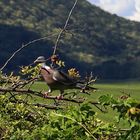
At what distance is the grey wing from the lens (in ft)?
24.6

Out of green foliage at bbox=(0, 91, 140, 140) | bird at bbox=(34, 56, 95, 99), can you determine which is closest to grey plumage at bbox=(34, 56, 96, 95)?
bird at bbox=(34, 56, 95, 99)

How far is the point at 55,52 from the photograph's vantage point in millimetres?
6992

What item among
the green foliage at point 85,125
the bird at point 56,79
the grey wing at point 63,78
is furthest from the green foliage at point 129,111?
the grey wing at point 63,78

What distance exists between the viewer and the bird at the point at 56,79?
7.01 m

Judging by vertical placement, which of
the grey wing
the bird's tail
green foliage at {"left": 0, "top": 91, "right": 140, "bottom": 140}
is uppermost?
the grey wing

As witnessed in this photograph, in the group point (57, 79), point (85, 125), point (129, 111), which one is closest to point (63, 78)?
point (57, 79)

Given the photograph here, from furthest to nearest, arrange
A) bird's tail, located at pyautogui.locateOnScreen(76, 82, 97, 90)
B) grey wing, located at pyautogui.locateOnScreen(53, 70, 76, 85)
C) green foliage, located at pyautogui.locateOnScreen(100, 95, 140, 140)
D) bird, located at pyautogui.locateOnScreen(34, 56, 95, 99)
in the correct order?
grey wing, located at pyautogui.locateOnScreen(53, 70, 76, 85), bird, located at pyautogui.locateOnScreen(34, 56, 95, 99), bird's tail, located at pyautogui.locateOnScreen(76, 82, 97, 90), green foliage, located at pyautogui.locateOnScreen(100, 95, 140, 140)

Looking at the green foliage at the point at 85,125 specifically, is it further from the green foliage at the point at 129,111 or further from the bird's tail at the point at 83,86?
the bird's tail at the point at 83,86

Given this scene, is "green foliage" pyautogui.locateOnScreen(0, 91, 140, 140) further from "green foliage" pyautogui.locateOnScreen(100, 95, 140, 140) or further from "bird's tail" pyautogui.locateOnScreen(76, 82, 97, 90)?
"bird's tail" pyautogui.locateOnScreen(76, 82, 97, 90)

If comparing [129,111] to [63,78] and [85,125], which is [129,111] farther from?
[63,78]

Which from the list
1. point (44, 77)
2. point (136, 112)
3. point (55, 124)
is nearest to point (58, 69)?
point (44, 77)

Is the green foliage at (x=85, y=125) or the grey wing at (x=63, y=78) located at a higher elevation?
the grey wing at (x=63, y=78)

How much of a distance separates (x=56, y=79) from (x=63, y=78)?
47 centimetres

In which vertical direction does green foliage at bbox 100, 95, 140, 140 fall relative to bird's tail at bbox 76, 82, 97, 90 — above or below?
below
